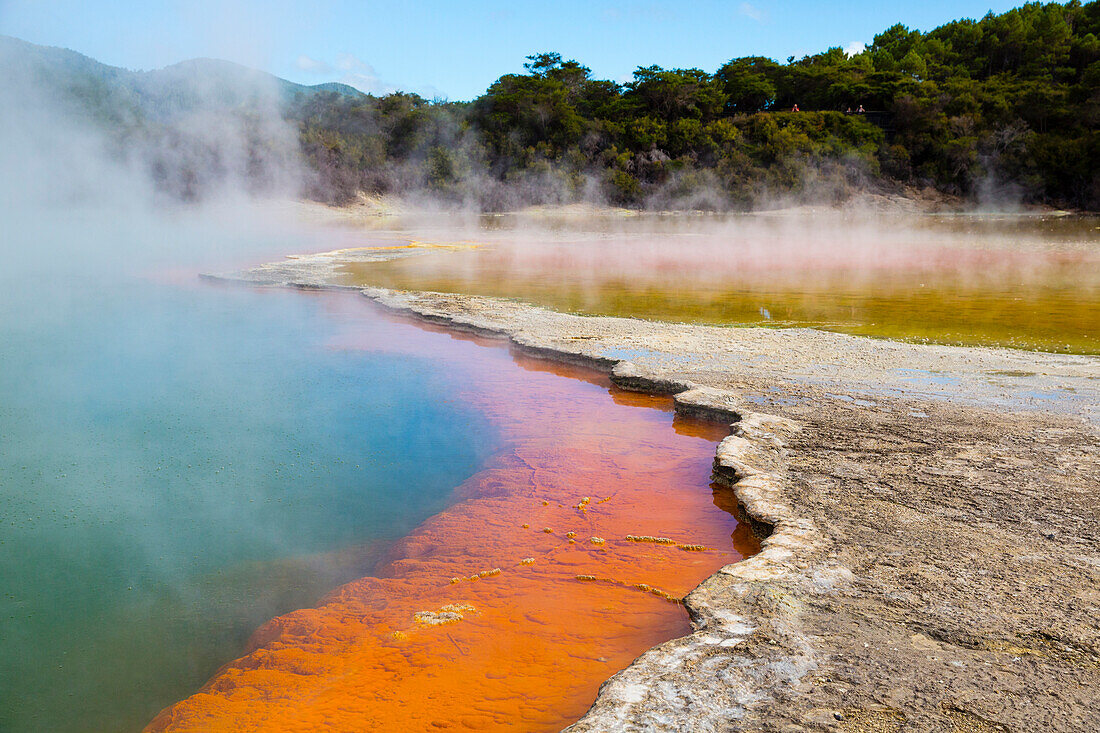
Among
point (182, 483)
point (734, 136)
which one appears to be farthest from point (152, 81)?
point (182, 483)

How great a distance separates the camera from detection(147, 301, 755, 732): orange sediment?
2.11 m

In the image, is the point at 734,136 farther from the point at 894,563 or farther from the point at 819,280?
the point at 894,563

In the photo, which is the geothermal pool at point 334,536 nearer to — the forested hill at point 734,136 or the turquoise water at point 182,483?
the turquoise water at point 182,483

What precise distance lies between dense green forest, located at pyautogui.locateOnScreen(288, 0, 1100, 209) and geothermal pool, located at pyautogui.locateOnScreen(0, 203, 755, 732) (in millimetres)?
28115

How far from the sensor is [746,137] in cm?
4106

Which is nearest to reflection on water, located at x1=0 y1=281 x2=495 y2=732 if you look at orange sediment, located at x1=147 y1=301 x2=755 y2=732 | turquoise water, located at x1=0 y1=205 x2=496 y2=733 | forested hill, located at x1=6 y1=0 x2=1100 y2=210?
turquoise water, located at x1=0 y1=205 x2=496 y2=733

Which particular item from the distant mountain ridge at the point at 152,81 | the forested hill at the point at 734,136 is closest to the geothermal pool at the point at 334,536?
the distant mountain ridge at the point at 152,81

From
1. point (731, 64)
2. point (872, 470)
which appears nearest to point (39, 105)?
point (872, 470)

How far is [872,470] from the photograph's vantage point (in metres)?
3.30

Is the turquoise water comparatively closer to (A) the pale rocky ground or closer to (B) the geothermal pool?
(B) the geothermal pool

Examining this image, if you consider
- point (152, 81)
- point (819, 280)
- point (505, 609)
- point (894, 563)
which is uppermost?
point (152, 81)

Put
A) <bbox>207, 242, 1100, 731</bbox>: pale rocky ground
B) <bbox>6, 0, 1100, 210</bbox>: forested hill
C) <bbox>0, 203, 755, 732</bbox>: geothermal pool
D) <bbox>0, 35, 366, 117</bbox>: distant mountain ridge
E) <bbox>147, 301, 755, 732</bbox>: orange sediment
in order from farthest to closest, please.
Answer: <bbox>6, 0, 1100, 210</bbox>: forested hill, <bbox>0, 35, 366, 117</bbox>: distant mountain ridge, <bbox>0, 203, 755, 732</bbox>: geothermal pool, <bbox>147, 301, 755, 732</bbox>: orange sediment, <bbox>207, 242, 1100, 731</bbox>: pale rocky ground

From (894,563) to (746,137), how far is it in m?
42.0

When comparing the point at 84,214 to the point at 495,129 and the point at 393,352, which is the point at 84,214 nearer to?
the point at 393,352
